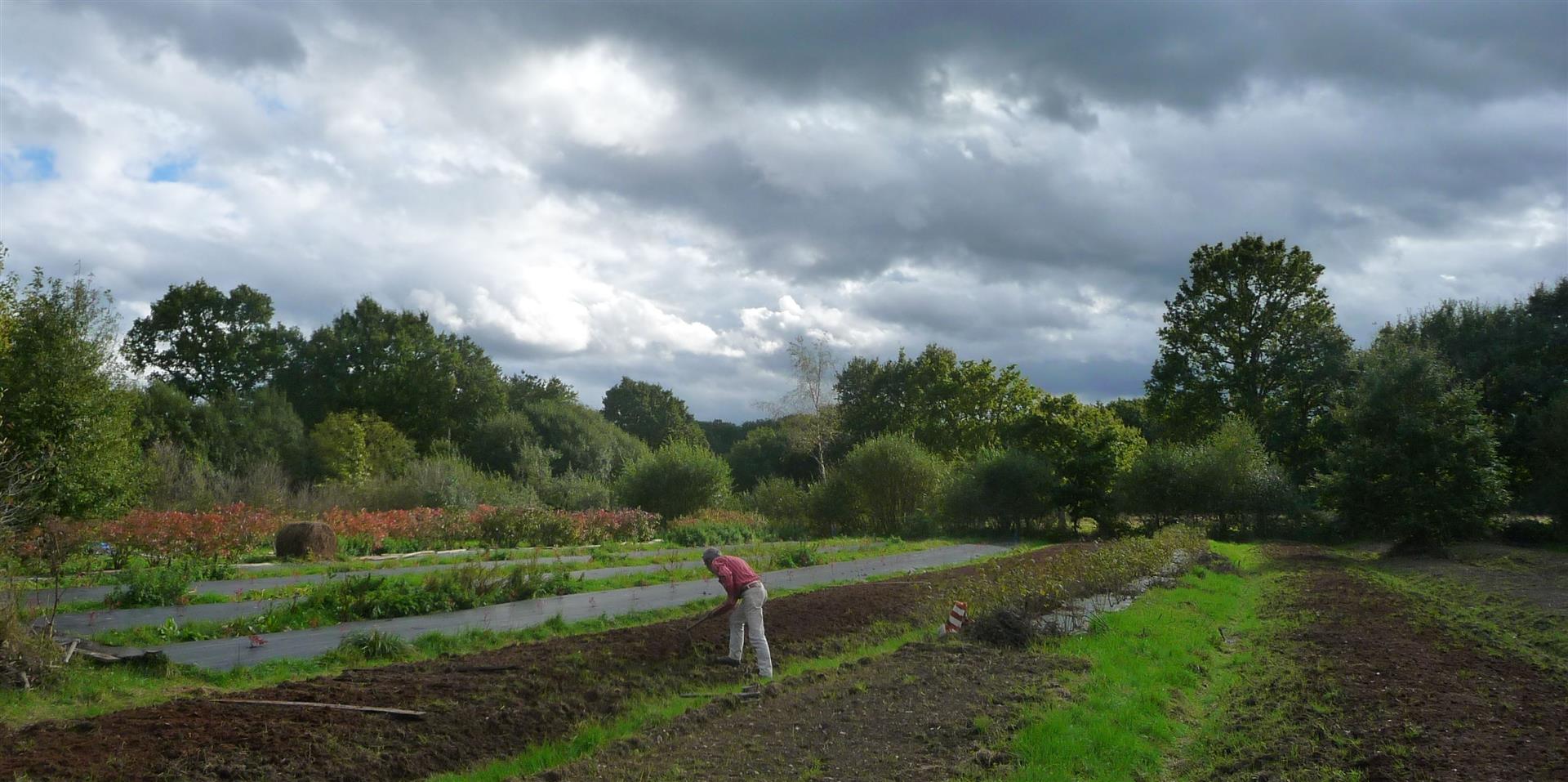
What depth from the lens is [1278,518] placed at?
118ft

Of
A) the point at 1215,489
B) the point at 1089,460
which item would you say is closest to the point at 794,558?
the point at 1089,460

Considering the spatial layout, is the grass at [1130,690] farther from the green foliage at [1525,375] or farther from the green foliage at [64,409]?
the green foliage at [1525,375]

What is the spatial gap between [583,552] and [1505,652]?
59.8 ft

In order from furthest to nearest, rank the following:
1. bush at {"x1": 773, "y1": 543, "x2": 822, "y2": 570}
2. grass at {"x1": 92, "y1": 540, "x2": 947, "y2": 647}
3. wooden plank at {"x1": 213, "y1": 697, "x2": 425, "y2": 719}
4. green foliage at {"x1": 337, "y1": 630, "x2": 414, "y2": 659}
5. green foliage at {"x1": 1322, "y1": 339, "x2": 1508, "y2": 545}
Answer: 1. green foliage at {"x1": 1322, "y1": 339, "x2": 1508, "y2": 545}
2. bush at {"x1": 773, "y1": 543, "x2": 822, "y2": 570}
3. grass at {"x1": 92, "y1": 540, "x2": 947, "y2": 647}
4. green foliage at {"x1": 337, "y1": 630, "x2": 414, "y2": 659}
5. wooden plank at {"x1": 213, "y1": 697, "x2": 425, "y2": 719}

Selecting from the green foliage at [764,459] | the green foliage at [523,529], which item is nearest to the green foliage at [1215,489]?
the green foliage at [523,529]

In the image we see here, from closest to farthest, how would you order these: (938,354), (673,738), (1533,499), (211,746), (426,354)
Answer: (211,746)
(673,738)
(1533,499)
(938,354)
(426,354)

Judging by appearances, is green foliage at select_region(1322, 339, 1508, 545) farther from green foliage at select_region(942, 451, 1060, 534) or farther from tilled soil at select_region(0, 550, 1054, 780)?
tilled soil at select_region(0, 550, 1054, 780)

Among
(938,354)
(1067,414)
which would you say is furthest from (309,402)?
(1067,414)

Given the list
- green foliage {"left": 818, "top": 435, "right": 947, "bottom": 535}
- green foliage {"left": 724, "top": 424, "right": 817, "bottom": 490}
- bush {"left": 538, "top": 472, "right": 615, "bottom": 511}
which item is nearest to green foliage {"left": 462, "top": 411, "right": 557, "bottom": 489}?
bush {"left": 538, "top": 472, "right": 615, "bottom": 511}

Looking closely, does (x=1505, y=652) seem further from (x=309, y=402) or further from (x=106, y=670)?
(x=309, y=402)

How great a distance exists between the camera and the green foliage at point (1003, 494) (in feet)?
116

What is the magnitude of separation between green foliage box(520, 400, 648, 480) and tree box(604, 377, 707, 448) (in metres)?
22.3

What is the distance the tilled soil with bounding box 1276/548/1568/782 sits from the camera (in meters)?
6.71

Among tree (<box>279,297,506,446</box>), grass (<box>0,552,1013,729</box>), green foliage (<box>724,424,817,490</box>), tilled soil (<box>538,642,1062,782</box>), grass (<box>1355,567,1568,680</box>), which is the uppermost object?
tree (<box>279,297,506,446</box>)
